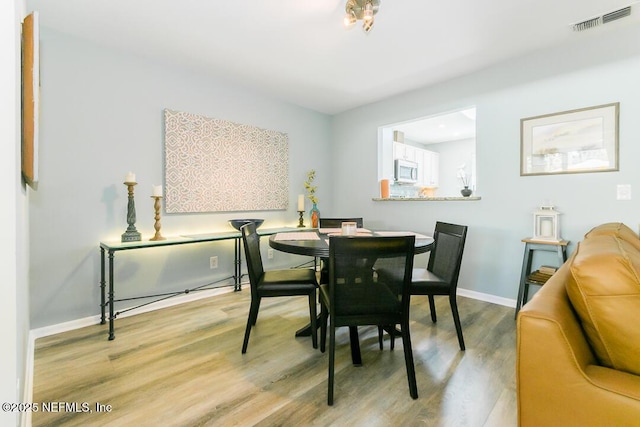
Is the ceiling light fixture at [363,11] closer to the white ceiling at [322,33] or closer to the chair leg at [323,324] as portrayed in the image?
the white ceiling at [322,33]

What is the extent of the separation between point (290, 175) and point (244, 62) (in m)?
1.51

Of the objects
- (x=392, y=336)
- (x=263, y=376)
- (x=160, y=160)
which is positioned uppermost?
(x=160, y=160)

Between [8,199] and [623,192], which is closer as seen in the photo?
[8,199]

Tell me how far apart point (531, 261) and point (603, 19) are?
6.33 ft

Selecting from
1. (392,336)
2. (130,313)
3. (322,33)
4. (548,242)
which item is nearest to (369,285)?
(392,336)

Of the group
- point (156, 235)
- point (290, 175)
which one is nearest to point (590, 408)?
point (156, 235)

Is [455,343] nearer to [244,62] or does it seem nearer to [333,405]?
[333,405]

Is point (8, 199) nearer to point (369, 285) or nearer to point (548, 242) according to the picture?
point (369, 285)

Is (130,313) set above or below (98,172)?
below

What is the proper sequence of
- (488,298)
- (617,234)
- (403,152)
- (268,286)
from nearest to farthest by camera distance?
(617,234), (268,286), (488,298), (403,152)

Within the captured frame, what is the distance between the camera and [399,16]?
2.14 m

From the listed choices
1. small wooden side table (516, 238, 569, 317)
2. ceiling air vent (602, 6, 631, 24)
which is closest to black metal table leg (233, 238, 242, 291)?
small wooden side table (516, 238, 569, 317)

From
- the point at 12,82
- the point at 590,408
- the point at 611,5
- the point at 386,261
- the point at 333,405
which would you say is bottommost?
the point at 333,405

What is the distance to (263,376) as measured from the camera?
1.71m
